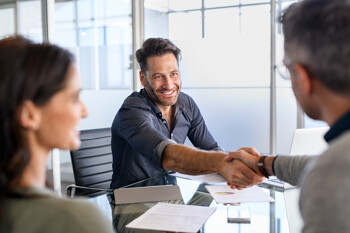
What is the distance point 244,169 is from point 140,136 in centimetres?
61

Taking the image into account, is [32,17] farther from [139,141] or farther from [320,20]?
[320,20]

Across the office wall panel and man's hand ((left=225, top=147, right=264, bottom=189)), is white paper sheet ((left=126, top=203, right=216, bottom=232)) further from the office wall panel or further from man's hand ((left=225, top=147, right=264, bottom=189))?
the office wall panel

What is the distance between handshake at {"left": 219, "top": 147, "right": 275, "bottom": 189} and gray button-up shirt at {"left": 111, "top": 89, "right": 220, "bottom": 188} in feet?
1.08

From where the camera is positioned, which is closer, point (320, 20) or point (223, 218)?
point (320, 20)

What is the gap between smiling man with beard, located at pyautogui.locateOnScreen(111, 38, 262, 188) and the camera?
2.02 meters

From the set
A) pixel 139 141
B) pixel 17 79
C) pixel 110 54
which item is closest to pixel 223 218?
pixel 139 141

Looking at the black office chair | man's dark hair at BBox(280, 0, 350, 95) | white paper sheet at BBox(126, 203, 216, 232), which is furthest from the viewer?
the black office chair

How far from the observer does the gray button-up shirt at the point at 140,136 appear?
2.11m

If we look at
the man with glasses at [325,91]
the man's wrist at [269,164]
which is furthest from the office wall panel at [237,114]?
the man with glasses at [325,91]

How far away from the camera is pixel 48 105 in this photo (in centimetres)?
84

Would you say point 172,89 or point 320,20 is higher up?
point 320,20

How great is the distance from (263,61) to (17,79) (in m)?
3.90

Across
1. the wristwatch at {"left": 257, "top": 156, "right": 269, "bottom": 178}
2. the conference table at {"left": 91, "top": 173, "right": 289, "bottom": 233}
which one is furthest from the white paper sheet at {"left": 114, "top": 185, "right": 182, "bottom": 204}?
the wristwatch at {"left": 257, "top": 156, "right": 269, "bottom": 178}

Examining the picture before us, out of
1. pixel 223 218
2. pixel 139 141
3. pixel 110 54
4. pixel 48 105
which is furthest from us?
pixel 110 54
